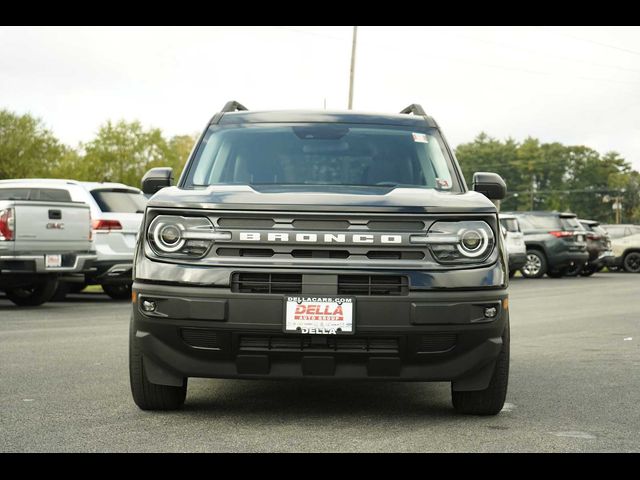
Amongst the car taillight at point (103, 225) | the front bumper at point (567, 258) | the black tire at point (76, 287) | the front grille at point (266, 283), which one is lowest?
the black tire at point (76, 287)

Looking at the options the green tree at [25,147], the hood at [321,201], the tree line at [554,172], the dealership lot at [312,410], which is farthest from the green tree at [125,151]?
the hood at [321,201]

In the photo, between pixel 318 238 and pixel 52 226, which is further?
pixel 52 226

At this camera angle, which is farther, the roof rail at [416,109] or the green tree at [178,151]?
the green tree at [178,151]

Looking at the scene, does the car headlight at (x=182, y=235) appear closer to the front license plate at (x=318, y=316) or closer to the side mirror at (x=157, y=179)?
the front license plate at (x=318, y=316)

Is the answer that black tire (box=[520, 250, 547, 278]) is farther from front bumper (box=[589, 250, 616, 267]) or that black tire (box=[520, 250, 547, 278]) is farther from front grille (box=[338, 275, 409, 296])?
front grille (box=[338, 275, 409, 296])

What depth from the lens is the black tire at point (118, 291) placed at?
17609mm

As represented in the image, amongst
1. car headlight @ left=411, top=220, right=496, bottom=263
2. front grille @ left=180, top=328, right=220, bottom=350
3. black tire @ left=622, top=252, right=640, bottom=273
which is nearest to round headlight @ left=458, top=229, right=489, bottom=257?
car headlight @ left=411, top=220, right=496, bottom=263

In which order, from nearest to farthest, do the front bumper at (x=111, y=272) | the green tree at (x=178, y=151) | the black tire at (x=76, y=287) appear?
the front bumper at (x=111, y=272), the black tire at (x=76, y=287), the green tree at (x=178, y=151)

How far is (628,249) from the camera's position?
107 feet

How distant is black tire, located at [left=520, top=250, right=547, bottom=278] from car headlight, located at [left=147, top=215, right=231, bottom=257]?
23.2m

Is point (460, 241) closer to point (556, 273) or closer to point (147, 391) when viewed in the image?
point (147, 391)

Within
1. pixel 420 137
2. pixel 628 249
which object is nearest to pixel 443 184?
pixel 420 137

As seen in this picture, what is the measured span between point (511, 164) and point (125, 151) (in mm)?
63384

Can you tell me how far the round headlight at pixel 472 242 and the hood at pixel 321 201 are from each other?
0.12 metres
